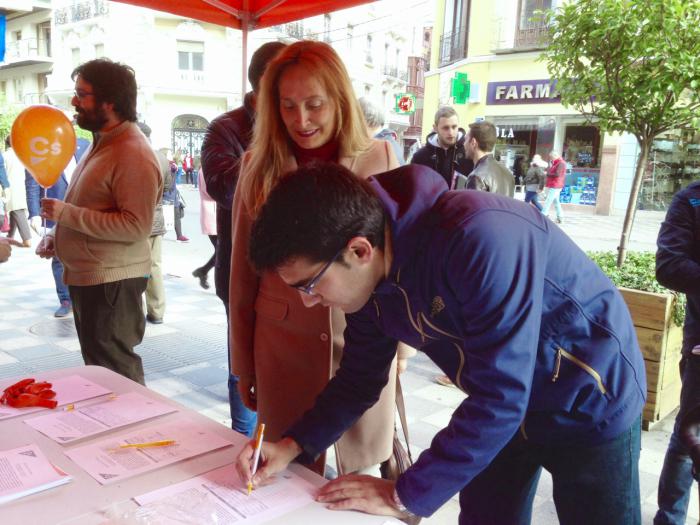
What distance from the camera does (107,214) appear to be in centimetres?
228

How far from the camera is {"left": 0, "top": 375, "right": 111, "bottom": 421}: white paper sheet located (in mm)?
1398

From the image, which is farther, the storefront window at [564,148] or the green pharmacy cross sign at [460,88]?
the storefront window at [564,148]

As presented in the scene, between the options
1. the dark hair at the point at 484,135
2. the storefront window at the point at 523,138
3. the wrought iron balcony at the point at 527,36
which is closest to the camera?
the dark hair at the point at 484,135

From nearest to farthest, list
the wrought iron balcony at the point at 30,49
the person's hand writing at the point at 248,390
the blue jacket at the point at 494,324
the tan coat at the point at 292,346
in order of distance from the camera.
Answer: the blue jacket at the point at 494,324 → the tan coat at the point at 292,346 → the person's hand writing at the point at 248,390 → the wrought iron balcony at the point at 30,49

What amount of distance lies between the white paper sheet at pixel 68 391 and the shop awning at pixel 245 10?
2.35 meters

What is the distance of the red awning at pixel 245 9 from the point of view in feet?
10.9

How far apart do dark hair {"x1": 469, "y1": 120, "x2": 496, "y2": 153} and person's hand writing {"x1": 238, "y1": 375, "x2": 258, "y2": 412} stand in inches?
95.0

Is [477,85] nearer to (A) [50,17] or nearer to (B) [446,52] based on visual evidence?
(B) [446,52]

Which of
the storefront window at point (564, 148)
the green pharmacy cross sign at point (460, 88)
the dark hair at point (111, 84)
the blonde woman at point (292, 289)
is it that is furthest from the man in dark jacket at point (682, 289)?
the green pharmacy cross sign at point (460, 88)

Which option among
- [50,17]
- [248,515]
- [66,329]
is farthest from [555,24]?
[50,17]

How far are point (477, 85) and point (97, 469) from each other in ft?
48.4

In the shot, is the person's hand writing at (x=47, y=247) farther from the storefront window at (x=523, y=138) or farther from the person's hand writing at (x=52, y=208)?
the storefront window at (x=523, y=138)

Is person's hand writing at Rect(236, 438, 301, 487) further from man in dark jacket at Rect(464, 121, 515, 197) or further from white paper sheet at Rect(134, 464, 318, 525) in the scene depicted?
man in dark jacket at Rect(464, 121, 515, 197)

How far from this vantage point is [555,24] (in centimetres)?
356
